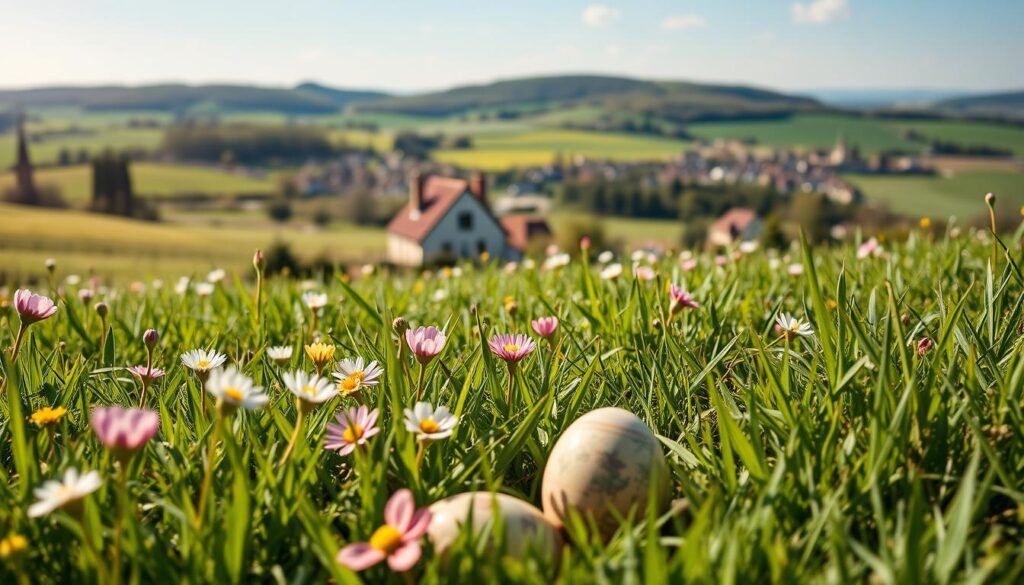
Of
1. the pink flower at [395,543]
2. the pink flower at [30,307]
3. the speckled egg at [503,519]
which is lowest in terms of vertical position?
the speckled egg at [503,519]

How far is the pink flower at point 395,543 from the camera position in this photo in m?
1.01

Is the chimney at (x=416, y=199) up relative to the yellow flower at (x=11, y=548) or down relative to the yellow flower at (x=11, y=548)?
down

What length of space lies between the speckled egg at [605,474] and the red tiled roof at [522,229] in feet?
149

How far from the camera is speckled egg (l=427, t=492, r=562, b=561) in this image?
1.15 meters

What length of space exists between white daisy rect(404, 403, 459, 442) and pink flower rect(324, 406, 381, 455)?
0.24 ft

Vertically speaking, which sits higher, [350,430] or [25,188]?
[350,430]

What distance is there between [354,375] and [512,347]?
0.32 metres

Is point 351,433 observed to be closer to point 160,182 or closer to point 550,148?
point 160,182

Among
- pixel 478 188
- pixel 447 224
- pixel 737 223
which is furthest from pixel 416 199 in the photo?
pixel 737 223

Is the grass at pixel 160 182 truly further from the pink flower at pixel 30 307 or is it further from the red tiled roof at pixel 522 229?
the pink flower at pixel 30 307

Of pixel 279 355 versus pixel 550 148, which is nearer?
pixel 279 355

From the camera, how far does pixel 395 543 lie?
3.43 feet

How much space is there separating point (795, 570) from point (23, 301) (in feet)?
4.96

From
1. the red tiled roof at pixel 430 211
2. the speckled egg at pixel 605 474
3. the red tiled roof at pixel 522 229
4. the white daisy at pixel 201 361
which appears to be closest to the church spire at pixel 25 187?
the red tiled roof at pixel 430 211
